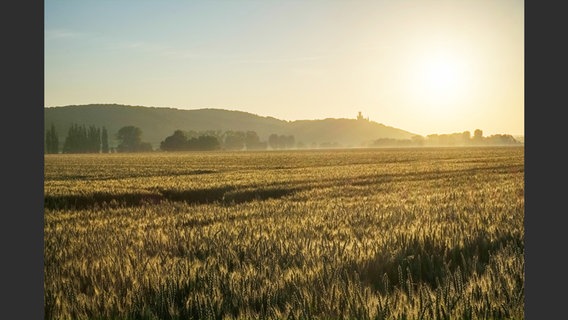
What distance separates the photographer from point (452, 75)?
6363mm

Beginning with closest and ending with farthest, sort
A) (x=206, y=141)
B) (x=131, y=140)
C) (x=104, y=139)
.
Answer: (x=104, y=139) < (x=131, y=140) < (x=206, y=141)

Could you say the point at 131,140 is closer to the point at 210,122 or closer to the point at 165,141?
the point at 165,141

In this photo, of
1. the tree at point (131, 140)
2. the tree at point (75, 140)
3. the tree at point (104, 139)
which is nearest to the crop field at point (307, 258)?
the tree at point (75, 140)

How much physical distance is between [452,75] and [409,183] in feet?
12.2

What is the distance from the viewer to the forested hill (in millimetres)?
6945

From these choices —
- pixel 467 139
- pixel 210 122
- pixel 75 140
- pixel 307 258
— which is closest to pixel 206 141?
pixel 210 122

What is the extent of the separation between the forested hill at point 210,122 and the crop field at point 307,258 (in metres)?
0.98

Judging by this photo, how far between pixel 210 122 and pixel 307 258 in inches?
147

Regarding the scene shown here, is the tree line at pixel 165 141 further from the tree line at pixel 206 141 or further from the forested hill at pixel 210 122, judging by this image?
the forested hill at pixel 210 122

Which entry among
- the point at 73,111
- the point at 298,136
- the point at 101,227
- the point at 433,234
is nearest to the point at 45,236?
the point at 101,227

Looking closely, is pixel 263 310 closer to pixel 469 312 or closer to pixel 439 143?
pixel 469 312

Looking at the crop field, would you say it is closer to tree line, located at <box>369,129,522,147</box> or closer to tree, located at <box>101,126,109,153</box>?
tree line, located at <box>369,129,522,147</box>

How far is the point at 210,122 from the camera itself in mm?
7777

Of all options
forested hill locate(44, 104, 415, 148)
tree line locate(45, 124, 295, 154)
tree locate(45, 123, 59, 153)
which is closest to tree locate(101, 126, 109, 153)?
tree line locate(45, 124, 295, 154)
